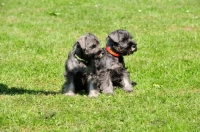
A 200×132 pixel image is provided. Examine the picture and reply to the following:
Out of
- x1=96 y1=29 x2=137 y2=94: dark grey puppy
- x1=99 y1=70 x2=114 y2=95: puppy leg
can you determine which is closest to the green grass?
x1=99 y1=70 x2=114 y2=95: puppy leg

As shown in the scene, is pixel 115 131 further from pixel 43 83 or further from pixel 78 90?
pixel 43 83

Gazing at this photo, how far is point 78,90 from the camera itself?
1020 centimetres

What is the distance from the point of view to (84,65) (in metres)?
9.62

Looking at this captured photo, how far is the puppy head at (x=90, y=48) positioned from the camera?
9.48 m

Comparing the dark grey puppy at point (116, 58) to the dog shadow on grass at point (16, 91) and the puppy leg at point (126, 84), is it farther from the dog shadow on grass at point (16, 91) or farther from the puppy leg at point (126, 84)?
the dog shadow on grass at point (16, 91)

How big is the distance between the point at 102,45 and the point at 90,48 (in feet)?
16.8

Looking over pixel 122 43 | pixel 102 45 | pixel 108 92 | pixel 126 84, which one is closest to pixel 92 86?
pixel 108 92

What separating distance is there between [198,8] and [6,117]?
46.3ft

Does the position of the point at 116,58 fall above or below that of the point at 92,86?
above

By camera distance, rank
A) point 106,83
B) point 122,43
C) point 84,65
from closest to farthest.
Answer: point 84,65
point 106,83
point 122,43

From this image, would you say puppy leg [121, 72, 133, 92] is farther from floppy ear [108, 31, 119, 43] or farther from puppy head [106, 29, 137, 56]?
floppy ear [108, 31, 119, 43]

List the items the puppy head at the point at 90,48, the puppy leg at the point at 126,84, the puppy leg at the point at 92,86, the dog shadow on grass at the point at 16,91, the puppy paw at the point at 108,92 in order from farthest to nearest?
the puppy leg at the point at 126,84, the dog shadow on grass at the point at 16,91, the puppy paw at the point at 108,92, the puppy leg at the point at 92,86, the puppy head at the point at 90,48

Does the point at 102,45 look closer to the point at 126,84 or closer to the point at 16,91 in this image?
the point at 126,84

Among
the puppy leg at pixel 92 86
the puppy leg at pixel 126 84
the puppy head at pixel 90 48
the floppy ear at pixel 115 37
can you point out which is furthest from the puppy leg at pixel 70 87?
the floppy ear at pixel 115 37
